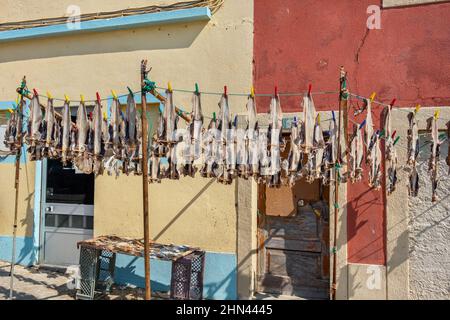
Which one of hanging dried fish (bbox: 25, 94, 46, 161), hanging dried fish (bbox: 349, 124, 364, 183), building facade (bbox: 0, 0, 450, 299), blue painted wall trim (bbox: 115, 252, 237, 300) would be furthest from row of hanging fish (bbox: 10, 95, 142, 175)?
hanging dried fish (bbox: 349, 124, 364, 183)

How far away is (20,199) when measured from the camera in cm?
696

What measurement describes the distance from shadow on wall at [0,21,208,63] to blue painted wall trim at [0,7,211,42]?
0.10 m

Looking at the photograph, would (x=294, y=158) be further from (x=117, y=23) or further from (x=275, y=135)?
(x=117, y=23)

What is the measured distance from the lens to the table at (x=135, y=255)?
5.30 metres

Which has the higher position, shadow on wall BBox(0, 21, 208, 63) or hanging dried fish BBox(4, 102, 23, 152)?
shadow on wall BBox(0, 21, 208, 63)

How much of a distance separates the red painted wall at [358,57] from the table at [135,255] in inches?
93.0

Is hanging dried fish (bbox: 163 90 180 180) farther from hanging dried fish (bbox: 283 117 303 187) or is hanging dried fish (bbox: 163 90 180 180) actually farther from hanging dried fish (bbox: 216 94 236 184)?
hanging dried fish (bbox: 283 117 303 187)

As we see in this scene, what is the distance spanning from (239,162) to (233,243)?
2125mm

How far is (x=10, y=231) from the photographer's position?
→ 6.95m

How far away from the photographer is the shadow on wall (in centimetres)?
619

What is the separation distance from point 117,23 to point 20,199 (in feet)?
12.6

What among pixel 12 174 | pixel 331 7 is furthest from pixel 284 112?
pixel 12 174

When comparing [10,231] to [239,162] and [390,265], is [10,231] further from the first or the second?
[390,265]

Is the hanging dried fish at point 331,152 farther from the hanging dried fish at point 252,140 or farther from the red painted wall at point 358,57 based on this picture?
the red painted wall at point 358,57
